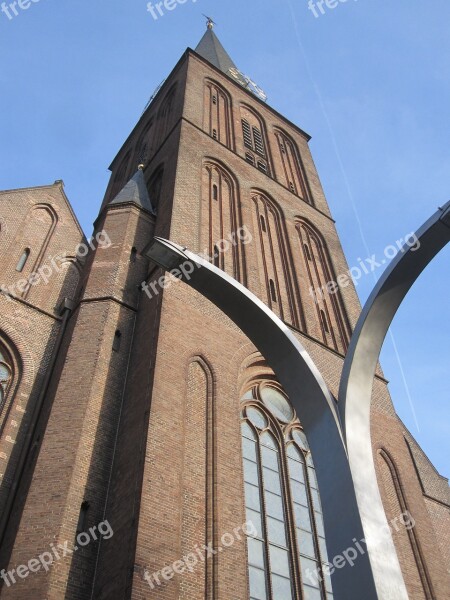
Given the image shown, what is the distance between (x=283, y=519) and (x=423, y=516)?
3743mm

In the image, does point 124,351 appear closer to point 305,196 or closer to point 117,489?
point 117,489

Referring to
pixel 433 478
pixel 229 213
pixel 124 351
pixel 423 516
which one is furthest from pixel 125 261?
pixel 433 478

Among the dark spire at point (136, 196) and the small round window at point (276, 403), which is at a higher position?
the dark spire at point (136, 196)

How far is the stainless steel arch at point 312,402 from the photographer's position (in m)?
4.38

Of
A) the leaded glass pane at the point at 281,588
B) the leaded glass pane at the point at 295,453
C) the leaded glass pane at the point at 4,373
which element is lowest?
the leaded glass pane at the point at 281,588

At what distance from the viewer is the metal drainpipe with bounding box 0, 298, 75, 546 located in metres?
9.55

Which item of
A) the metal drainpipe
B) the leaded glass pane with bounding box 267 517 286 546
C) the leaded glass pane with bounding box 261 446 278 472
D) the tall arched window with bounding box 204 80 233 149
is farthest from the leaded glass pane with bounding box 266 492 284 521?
the tall arched window with bounding box 204 80 233 149

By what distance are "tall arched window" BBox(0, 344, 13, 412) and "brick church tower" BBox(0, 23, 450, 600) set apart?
5cm

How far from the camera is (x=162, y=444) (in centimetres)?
974

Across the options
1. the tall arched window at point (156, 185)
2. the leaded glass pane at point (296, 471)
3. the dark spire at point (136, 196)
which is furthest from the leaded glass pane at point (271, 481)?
the tall arched window at point (156, 185)

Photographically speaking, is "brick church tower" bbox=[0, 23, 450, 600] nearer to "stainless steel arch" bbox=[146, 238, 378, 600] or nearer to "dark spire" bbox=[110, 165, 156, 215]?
"dark spire" bbox=[110, 165, 156, 215]

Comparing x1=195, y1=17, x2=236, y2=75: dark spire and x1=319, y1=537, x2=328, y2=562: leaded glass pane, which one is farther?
x1=195, y1=17, x2=236, y2=75: dark spire

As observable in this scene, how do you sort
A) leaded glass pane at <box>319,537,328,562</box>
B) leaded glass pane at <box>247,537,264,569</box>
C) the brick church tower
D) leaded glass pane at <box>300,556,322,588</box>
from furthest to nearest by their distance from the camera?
leaded glass pane at <box>319,537,328,562</box>
leaded glass pane at <box>300,556,322,588</box>
leaded glass pane at <box>247,537,264,569</box>
the brick church tower

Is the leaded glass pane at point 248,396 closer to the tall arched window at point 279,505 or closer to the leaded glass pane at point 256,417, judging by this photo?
the tall arched window at point 279,505
